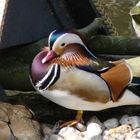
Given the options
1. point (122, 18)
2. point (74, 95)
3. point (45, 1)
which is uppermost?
point (45, 1)

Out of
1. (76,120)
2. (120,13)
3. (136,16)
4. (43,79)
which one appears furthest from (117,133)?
(120,13)

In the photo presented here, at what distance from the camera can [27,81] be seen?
2.45 m

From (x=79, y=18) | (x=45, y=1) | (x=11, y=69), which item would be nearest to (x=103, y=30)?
(x=79, y=18)

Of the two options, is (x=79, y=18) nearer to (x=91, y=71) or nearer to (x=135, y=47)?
(x=135, y=47)

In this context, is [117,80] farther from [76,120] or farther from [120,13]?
[120,13]

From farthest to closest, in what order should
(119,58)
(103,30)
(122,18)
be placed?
1. (122,18)
2. (103,30)
3. (119,58)

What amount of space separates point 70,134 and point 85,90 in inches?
6.6

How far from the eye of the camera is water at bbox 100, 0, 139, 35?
324 cm

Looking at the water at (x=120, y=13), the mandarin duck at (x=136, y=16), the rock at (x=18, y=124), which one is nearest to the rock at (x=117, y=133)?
the rock at (x=18, y=124)

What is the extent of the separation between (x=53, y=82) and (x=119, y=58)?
406 mm

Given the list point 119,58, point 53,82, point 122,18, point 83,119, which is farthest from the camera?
point 122,18

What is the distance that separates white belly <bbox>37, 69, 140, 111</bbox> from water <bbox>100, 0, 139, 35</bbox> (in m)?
0.96

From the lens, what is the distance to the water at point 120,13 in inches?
127

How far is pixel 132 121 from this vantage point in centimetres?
230
